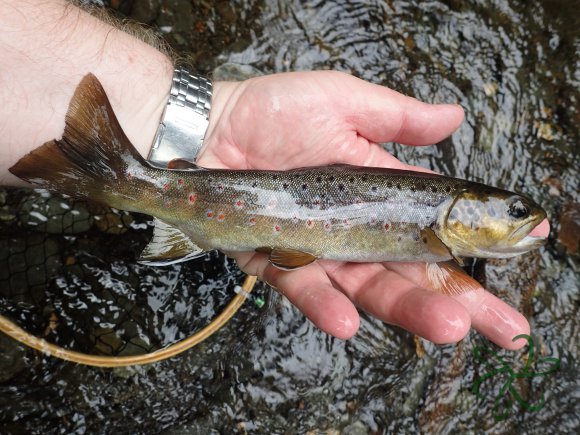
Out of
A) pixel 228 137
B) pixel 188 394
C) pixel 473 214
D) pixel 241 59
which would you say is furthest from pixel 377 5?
pixel 188 394

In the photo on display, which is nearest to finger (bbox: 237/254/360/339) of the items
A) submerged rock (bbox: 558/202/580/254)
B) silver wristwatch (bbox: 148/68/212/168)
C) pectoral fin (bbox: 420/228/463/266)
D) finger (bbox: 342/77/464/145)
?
pectoral fin (bbox: 420/228/463/266)

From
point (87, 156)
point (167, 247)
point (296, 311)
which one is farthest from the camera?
point (296, 311)

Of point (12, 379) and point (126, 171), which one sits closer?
point (126, 171)

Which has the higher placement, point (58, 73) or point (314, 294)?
point (58, 73)

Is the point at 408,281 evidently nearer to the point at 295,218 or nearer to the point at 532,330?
the point at 295,218

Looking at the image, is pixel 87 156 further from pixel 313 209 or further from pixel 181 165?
pixel 313 209

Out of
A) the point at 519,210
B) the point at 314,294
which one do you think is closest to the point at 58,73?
the point at 314,294

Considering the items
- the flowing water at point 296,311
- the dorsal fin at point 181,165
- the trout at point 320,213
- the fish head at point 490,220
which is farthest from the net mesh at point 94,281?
the fish head at point 490,220
